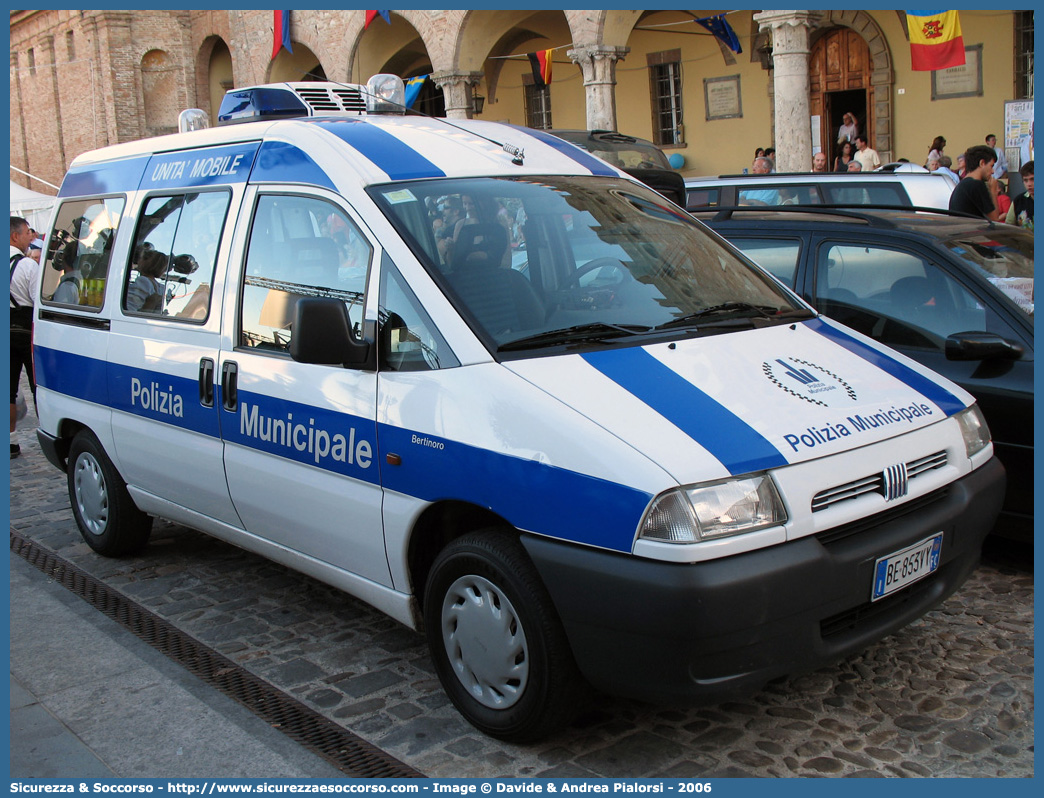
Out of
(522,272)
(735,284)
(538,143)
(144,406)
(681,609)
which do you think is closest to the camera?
(681,609)

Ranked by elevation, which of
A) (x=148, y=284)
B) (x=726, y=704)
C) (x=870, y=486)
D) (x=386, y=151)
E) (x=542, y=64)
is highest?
(x=542, y=64)

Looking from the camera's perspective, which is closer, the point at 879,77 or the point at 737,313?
the point at 737,313

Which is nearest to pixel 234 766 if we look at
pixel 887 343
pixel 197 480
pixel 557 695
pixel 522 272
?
pixel 557 695

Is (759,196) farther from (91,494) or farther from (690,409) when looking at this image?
(690,409)

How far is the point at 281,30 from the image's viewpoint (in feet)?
87.5

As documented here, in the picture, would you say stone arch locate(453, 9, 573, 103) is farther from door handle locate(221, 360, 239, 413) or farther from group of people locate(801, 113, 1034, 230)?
door handle locate(221, 360, 239, 413)

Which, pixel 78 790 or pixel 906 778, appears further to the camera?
pixel 78 790

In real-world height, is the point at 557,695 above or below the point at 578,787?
above

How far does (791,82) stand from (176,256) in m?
12.8

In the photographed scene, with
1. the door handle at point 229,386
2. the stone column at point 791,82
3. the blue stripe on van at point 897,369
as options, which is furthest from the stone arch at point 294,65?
the blue stripe on van at point 897,369

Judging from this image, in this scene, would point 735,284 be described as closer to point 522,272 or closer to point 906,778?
point 522,272

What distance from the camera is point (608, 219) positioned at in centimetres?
423

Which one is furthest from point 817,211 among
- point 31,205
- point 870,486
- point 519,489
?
point 31,205

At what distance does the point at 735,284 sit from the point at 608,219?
22.5 inches
